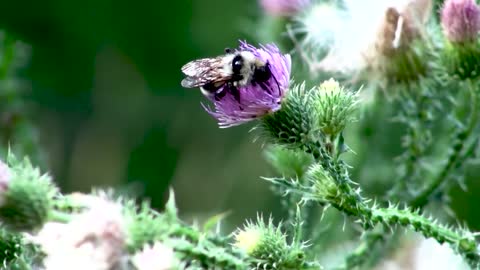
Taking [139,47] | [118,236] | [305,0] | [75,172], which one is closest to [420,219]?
[118,236]

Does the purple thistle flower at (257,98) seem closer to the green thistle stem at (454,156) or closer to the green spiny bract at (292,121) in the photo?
the green spiny bract at (292,121)

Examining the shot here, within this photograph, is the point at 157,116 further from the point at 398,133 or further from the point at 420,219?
the point at 420,219

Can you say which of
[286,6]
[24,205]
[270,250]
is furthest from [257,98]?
[286,6]

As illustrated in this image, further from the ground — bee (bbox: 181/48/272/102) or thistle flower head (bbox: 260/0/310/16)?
thistle flower head (bbox: 260/0/310/16)

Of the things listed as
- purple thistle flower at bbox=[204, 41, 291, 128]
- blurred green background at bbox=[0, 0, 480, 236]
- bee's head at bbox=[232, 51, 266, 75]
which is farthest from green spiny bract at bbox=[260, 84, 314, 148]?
blurred green background at bbox=[0, 0, 480, 236]

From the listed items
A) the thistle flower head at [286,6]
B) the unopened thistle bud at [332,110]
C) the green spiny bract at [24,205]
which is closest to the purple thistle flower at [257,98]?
the unopened thistle bud at [332,110]

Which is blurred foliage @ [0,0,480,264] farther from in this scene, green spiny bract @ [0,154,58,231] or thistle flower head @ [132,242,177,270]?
thistle flower head @ [132,242,177,270]
